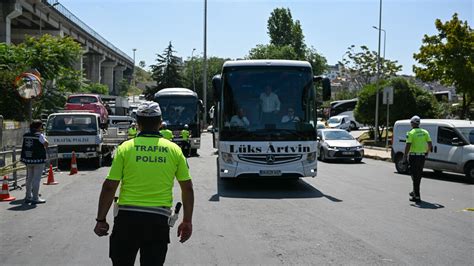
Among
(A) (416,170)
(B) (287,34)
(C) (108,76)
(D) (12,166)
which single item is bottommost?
(D) (12,166)

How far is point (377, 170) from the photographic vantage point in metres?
20.5

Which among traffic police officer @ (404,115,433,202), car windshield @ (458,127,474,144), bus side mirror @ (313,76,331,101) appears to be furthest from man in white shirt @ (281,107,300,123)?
car windshield @ (458,127,474,144)

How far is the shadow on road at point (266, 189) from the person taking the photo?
506 inches

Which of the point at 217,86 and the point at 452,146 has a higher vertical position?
the point at 217,86

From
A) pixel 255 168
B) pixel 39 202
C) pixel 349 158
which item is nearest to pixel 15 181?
pixel 39 202

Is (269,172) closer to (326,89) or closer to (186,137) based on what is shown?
(326,89)

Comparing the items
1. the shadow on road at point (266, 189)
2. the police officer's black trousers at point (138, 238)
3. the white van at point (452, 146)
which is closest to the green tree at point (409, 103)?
the white van at point (452, 146)

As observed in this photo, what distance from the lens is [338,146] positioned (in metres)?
24.0

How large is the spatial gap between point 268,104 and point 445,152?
7114 millimetres

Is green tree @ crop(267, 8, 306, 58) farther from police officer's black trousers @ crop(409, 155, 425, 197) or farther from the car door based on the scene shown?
police officer's black trousers @ crop(409, 155, 425, 197)

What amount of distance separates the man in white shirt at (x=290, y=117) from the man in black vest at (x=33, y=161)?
5562 mm

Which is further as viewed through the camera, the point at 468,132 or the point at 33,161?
the point at 468,132

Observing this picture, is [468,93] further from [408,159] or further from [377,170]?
[408,159]

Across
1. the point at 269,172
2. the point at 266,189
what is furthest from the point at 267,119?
the point at 266,189
